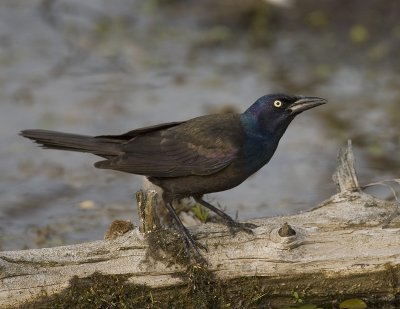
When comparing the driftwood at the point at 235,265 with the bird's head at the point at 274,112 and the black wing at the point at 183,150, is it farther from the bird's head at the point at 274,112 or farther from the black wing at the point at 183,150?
the bird's head at the point at 274,112

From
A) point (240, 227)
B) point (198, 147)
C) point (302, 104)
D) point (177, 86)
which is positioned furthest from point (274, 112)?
point (177, 86)

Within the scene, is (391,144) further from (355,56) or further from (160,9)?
(160,9)

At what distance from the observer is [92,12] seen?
14.9 metres

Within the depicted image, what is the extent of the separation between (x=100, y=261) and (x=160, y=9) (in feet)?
29.9

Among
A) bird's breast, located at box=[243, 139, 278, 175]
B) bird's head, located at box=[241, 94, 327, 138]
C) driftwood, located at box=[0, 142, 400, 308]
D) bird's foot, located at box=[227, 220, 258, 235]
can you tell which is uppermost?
bird's head, located at box=[241, 94, 327, 138]

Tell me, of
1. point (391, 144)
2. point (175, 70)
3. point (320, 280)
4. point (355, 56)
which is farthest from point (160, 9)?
point (320, 280)

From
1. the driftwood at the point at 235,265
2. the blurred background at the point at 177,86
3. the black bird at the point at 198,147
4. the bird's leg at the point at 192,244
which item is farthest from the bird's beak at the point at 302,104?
the blurred background at the point at 177,86

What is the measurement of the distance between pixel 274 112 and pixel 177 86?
5.90m

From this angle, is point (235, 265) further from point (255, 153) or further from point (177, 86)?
point (177, 86)

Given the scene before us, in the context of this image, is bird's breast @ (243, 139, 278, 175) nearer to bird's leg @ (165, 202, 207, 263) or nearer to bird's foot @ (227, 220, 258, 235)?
Answer: bird's foot @ (227, 220, 258, 235)

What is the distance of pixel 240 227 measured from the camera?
21.0ft

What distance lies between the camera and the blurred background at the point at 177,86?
955 centimetres

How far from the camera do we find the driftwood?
20.1 ft

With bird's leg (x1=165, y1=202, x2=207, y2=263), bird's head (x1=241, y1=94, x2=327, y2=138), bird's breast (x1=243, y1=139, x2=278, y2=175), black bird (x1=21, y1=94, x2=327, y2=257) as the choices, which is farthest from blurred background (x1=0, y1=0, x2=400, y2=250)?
bird's leg (x1=165, y1=202, x2=207, y2=263)
